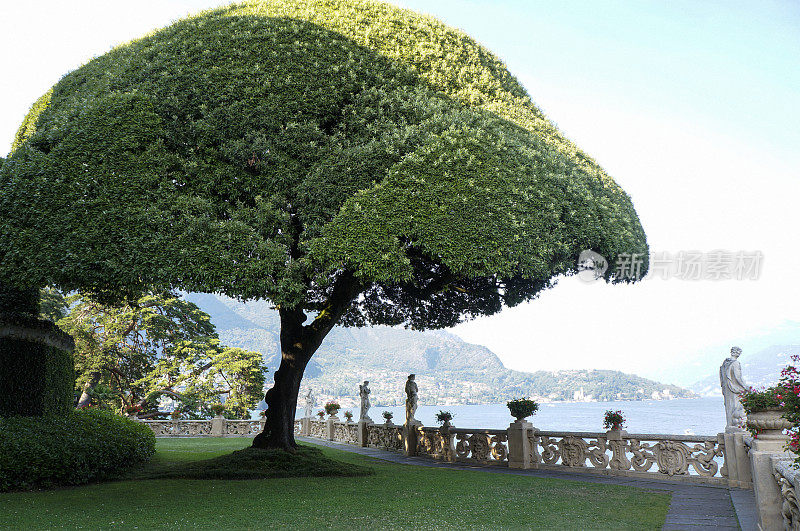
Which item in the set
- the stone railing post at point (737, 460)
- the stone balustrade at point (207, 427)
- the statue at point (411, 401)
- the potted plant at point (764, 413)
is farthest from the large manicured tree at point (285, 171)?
the stone balustrade at point (207, 427)

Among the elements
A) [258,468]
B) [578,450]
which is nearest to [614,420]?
[578,450]

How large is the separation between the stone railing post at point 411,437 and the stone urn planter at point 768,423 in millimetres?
12124

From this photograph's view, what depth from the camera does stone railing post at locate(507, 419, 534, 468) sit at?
14.1 metres

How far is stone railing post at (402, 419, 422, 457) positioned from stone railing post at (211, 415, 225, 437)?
46.3ft

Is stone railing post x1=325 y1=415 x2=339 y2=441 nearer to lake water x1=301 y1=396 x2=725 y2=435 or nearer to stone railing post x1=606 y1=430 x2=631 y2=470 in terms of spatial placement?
lake water x1=301 y1=396 x2=725 y2=435

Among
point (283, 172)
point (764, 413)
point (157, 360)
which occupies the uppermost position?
point (283, 172)

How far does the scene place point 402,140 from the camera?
9.88 metres

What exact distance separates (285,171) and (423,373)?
15434 centimetres

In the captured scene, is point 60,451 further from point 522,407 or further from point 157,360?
point 157,360

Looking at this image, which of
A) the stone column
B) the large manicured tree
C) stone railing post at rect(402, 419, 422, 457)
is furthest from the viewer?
stone railing post at rect(402, 419, 422, 457)

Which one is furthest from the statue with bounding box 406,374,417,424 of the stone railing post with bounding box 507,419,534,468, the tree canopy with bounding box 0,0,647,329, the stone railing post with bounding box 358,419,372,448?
the tree canopy with bounding box 0,0,647,329

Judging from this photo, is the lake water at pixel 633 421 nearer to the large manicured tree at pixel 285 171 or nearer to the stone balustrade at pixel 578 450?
the stone balustrade at pixel 578 450

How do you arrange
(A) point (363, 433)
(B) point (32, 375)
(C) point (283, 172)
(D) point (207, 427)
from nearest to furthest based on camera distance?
(C) point (283, 172) < (B) point (32, 375) < (A) point (363, 433) < (D) point (207, 427)

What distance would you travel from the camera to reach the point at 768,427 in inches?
285
